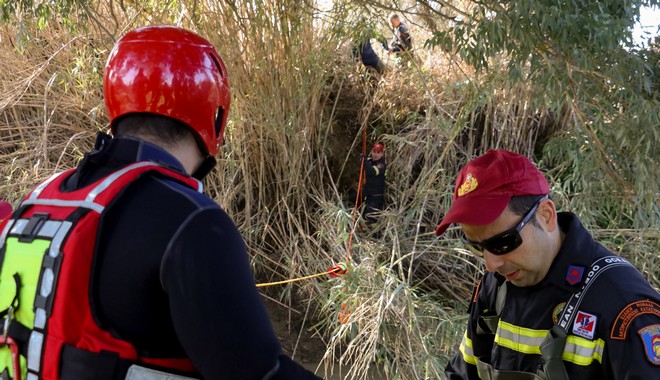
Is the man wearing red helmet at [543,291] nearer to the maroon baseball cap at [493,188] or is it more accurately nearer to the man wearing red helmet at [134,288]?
the maroon baseball cap at [493,188]

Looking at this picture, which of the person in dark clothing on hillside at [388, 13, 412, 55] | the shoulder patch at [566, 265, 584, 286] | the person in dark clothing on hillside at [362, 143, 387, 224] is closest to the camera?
the shoulder patch at [566, 265, 584, 286]

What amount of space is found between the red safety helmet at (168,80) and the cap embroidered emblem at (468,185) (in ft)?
2.42

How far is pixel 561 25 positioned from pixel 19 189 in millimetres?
5966

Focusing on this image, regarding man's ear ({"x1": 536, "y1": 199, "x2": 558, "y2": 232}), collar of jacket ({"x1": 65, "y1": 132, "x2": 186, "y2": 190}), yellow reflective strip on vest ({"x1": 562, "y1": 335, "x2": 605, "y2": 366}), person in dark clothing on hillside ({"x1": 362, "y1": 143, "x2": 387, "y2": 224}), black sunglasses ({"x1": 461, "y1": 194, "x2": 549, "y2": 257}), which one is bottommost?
person in dark clothing on hillside ({"x1": 362, "y1": 143, "x2": 387, "y2": 224})

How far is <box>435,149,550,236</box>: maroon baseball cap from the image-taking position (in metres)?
1.94

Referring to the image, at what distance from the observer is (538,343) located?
193 centimetres

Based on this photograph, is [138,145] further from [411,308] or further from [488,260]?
[411,308]

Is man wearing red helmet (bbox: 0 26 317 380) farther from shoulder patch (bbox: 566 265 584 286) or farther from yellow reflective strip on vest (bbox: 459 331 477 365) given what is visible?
yellow reflective strip on vest (bbox: 459 331 477 365)

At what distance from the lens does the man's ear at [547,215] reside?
77.7 inches

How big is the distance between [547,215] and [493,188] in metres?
0.18

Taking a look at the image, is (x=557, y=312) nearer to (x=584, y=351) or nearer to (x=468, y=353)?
(x=584, y=351)

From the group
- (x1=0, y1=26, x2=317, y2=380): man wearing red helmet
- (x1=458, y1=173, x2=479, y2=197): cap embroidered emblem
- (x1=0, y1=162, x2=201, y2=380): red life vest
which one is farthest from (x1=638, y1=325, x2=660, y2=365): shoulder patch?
(x1=0, y1=162, x2=201, y2=380): red life vest

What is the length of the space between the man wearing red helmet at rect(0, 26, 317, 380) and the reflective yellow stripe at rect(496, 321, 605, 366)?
747 millimetres

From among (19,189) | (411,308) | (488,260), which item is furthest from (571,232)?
(19,189)
